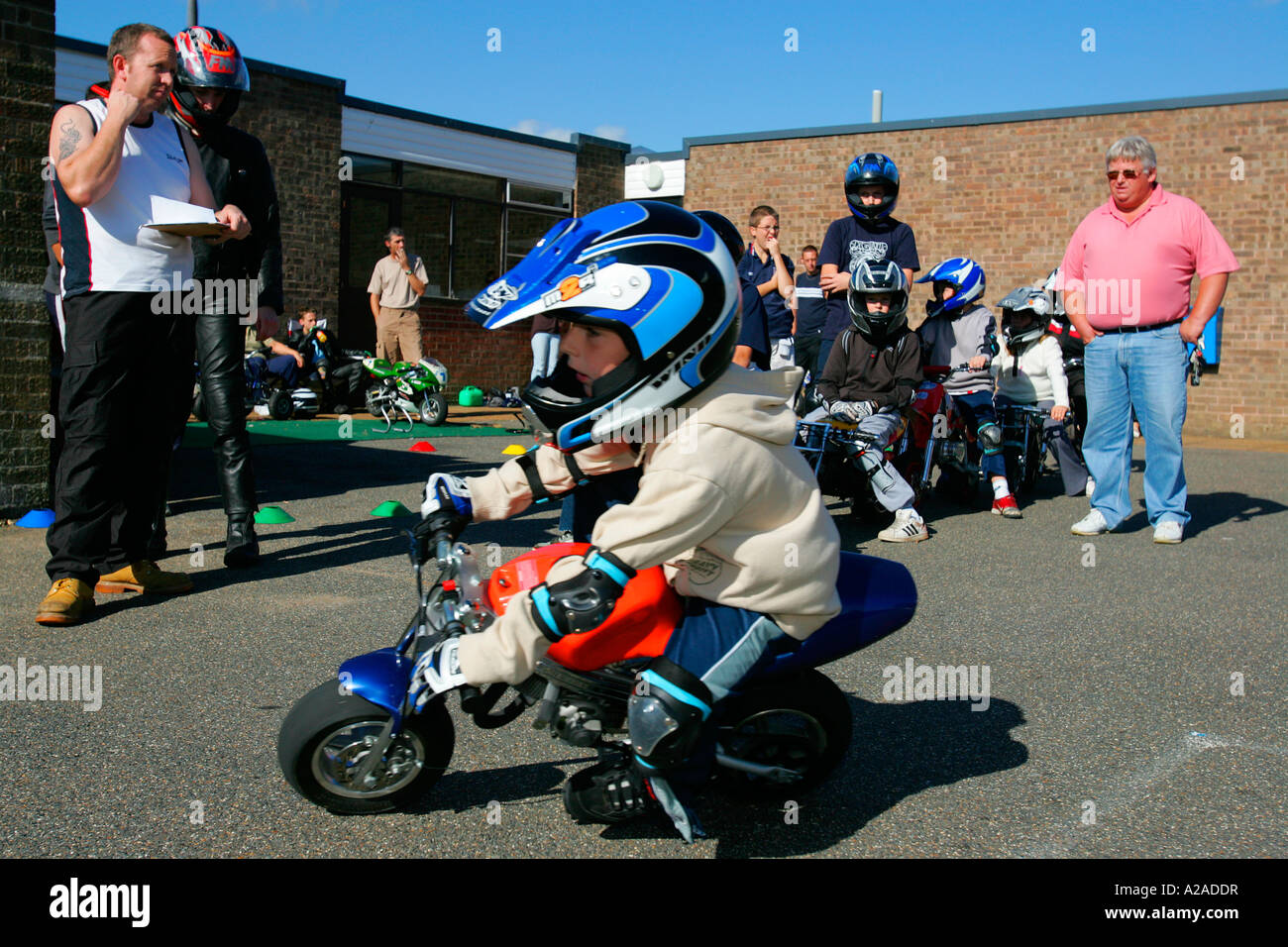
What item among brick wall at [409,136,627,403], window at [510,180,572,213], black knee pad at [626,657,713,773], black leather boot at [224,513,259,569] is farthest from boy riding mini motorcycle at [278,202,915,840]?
window at [510,180,572,213]

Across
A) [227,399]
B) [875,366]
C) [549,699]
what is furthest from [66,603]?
[875,366]

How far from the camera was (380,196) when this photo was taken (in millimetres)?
19297

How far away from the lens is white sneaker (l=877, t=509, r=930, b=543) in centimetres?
735

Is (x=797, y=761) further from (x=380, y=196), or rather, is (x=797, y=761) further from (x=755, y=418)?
(x=380, y=196)

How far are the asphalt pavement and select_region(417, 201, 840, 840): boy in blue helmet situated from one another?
44cm

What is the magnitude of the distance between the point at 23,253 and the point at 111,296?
7.79 ft

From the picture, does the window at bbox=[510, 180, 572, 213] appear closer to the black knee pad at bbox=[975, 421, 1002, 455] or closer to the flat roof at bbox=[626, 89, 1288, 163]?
the flat roof at bbox=[626, 89, 1288, 163]

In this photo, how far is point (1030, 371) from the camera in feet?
33.2

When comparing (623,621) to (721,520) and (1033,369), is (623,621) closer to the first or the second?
(721,520)

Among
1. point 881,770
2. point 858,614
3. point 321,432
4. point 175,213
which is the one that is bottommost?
point 881,770

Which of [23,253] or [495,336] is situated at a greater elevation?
[495,336]
